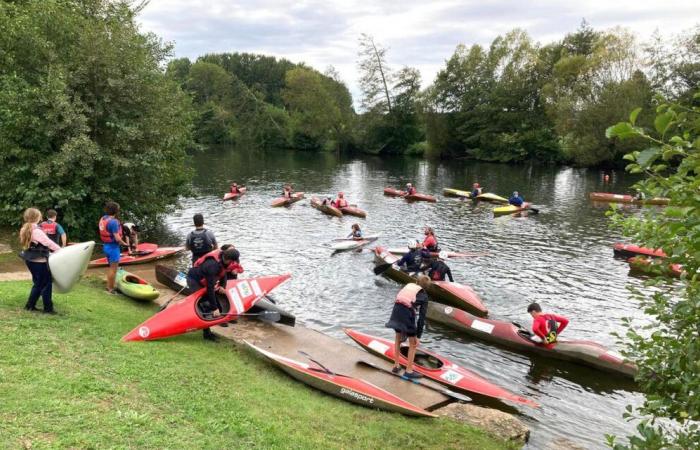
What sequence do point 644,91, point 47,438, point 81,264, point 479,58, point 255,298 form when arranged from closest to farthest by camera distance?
point 47,438
point 81,264
point 255,298
point 644,91
point 479,58

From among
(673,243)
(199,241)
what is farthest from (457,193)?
(673,243)

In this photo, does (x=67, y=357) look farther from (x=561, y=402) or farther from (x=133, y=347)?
(x=561, y=402)

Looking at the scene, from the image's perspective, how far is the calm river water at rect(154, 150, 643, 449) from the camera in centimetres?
1106

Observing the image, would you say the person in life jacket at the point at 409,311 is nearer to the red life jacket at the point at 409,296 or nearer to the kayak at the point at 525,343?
the red life jacket at the point at 409,296

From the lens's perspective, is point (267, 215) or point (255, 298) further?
point (267, 215)

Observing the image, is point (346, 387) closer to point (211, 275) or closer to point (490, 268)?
point (211, 275)

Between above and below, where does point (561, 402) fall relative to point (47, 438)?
below

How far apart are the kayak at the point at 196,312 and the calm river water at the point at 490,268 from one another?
2.89 meters

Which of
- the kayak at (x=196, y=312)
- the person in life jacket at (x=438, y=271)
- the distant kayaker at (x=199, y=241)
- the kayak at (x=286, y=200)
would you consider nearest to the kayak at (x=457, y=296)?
Result: the person in life jacket at (x=438, y=271)

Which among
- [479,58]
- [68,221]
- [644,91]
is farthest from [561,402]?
[479,58]

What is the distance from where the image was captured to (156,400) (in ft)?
21.7

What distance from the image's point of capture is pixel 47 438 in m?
5.19

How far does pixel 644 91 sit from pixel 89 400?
63.2m

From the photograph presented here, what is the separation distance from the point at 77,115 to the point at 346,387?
14.0 metres
